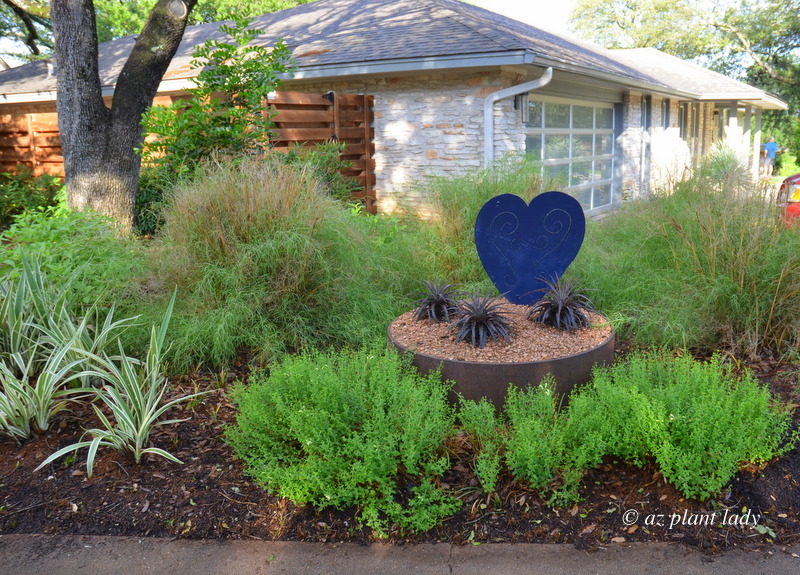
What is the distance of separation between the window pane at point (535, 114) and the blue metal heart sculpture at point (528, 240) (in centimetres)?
545

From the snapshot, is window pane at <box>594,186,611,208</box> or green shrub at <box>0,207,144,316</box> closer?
green shrub at <box>0,207,144,316</box>

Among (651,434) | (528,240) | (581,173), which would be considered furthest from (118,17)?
(651,434)

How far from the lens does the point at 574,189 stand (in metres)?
11.7

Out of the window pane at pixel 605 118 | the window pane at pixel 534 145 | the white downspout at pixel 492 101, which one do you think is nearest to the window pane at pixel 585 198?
the window pane at pixel 605 118

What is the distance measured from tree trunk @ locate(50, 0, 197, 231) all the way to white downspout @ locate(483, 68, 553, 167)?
3792 millimetres

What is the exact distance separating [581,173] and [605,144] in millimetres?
2002

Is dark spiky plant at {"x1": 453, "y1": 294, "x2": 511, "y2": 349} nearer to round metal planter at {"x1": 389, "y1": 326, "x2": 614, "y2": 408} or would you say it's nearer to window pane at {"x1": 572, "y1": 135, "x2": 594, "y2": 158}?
round metal planter at {"x1": 389, "y1": 326, "x2": 614, "y2": 408}

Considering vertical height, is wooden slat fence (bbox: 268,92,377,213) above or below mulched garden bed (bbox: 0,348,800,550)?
above

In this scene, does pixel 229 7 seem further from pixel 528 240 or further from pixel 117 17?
pixel 528 240

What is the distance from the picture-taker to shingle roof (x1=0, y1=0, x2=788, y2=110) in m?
8.72

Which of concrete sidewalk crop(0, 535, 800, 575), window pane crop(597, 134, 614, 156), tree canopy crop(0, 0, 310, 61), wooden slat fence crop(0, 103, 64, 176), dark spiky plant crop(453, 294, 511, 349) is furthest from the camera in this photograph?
tree canopy crop(0, 0, 310, 61)

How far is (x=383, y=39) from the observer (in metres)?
10.1

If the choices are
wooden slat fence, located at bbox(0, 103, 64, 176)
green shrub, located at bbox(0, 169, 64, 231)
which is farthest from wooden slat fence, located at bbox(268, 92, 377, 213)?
wooden slat fence, located at bbox(0, 103, 64, 176)

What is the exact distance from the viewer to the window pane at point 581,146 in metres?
12.3
